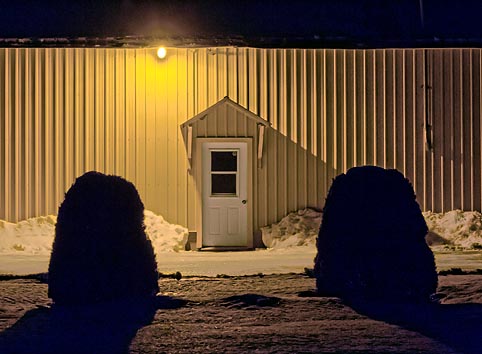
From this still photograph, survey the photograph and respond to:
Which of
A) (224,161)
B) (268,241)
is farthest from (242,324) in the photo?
(224,161)

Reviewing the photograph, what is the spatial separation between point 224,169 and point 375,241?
27.8ft

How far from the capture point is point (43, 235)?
16.0 metres

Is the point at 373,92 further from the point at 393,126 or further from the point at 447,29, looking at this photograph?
the point at 447,29

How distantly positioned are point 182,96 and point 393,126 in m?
4.49

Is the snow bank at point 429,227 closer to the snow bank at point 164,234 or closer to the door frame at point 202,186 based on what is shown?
the door frame at point 202,186

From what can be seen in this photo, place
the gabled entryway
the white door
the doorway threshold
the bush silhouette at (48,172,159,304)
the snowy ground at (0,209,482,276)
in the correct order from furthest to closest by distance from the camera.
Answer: the white door
the gabled entryway
the doorway threshold
the snowy ground at (0,209,482,276)
the bush silhouette at (48,172,159,304)

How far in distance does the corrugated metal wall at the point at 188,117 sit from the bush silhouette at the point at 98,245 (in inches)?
313

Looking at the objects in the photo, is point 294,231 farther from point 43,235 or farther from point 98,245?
point 98,245

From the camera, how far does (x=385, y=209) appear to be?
8.71 meters

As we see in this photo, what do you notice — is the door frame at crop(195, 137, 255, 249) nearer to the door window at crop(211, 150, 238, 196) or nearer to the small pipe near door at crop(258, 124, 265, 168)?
the small pipe near door at crop(258, 124, 265, 168)

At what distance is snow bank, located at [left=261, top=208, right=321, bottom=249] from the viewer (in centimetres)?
1611

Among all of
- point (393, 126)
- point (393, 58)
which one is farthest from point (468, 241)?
point (393, 58)

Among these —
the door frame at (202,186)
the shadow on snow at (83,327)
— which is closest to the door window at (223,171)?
the door frame at (202,186)

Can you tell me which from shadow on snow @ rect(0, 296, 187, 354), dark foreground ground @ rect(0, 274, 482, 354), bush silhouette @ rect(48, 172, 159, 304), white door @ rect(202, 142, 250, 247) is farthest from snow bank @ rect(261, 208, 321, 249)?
bush silhouette @ rect(48, 172, 159, 304)
